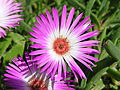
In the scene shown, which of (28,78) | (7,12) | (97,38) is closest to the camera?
(28,78)

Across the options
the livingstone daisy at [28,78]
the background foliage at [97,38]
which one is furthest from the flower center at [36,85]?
the background foliage at [97,38]

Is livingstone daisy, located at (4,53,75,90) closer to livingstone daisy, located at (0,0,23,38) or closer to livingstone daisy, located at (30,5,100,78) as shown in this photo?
livingstone daisy, located at (30,5,100,78)

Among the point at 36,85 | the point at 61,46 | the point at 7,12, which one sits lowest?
the point at 36,85

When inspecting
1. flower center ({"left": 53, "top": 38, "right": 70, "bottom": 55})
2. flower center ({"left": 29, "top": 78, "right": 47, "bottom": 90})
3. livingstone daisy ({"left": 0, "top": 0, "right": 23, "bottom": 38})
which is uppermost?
livingstone daisy ({"left": 0, "top": 0, "right": 23, "bottom": 38})

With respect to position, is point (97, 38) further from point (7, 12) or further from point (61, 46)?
point (7, 12)

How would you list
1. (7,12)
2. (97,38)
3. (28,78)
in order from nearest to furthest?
1. (28,78)
2. (7,12)
3. (97,38)

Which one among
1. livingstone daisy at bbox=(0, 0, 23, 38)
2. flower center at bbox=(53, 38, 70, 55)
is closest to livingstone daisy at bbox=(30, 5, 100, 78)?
flower center at bbox=(53, 38, 70, 55)

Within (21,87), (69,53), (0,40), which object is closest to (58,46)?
(69,53)

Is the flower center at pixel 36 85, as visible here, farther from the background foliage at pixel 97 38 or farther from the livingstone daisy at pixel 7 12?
the livingstone daisy at pixel 7 12

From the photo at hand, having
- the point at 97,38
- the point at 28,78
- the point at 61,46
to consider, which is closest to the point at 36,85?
the point at 28,78
